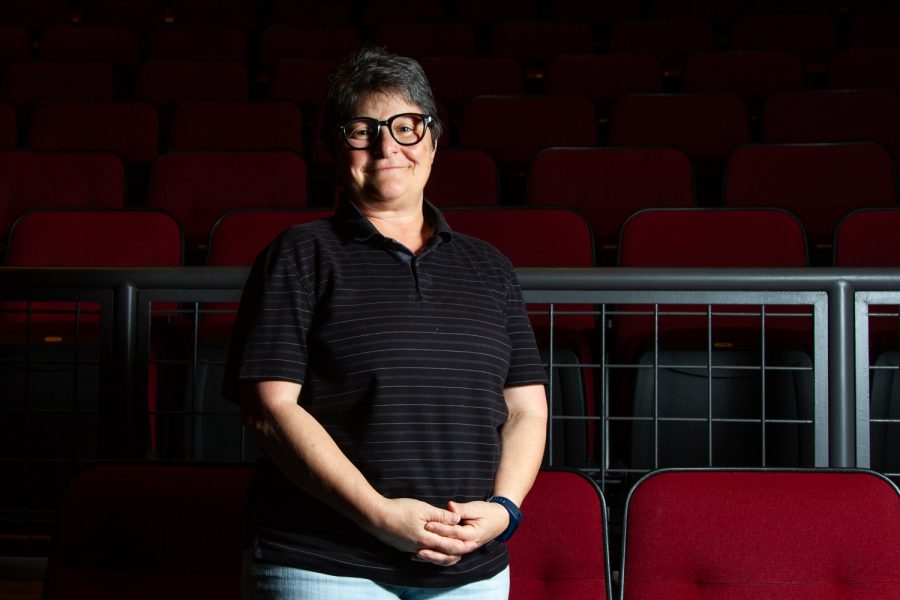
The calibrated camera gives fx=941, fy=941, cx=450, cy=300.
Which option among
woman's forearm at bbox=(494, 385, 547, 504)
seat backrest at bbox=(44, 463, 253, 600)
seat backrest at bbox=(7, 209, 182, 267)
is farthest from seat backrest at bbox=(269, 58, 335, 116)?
woman's forearm at bbox=(494, 385, 547, 504)

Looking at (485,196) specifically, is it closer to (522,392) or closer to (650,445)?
(650,445)

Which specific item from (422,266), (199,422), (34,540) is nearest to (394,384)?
(422,266)

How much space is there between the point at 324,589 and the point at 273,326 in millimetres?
267

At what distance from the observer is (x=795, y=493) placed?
4.33ft

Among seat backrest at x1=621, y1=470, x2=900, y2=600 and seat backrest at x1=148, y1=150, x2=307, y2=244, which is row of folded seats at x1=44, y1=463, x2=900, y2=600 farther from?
seat backrest at x1=148, y1=150, x2=307, y2=244

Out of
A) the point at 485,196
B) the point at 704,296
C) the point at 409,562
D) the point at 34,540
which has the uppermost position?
the point at 485,196

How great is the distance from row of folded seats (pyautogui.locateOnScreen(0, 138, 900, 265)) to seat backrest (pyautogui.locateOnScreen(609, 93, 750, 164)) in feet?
1.39

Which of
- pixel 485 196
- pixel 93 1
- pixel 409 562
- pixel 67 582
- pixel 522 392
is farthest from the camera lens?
pixel 93 1

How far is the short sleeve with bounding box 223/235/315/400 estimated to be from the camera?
3.15ft

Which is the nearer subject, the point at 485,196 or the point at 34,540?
the point at 34,540

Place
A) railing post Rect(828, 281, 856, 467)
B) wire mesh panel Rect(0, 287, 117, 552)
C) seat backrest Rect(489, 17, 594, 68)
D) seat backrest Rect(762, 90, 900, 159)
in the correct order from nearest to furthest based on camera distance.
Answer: railing post Rect(828, 281, 856, 467)
wire mesh panel Rect(0, 287, 117, 552)
seat backrest Rect(762, 90, 900, 159)
seat backrest Rect(489, 17, 594, 68)

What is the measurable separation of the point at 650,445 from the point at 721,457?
0.42 ft

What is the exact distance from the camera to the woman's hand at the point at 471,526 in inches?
36.1

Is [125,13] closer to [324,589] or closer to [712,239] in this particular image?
[712,239]
